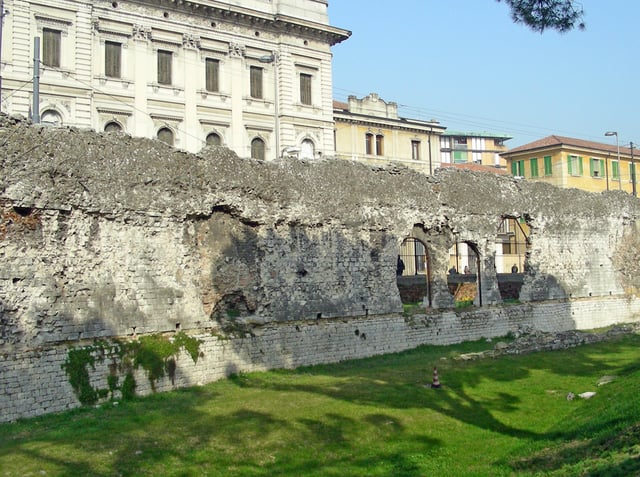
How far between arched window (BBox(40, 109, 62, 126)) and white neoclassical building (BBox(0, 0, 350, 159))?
0.04 meters

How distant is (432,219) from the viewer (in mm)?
18875

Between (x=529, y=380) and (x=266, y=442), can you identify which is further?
(x=529, y=380)

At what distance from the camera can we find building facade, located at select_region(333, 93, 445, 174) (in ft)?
148

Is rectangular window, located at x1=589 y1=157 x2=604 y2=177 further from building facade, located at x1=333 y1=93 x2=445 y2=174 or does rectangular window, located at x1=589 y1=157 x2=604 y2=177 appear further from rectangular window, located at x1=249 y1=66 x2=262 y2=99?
rectangular window, located at x1=249 y1=66 x2=262 y2=99

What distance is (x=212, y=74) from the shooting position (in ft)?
119

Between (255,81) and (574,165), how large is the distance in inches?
920

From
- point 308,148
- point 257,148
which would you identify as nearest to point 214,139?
point 257,148

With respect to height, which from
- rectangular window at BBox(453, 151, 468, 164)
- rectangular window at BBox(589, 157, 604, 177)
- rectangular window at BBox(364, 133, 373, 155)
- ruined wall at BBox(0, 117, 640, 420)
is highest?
rectangular window at BBox(453, 151, 468, 164)

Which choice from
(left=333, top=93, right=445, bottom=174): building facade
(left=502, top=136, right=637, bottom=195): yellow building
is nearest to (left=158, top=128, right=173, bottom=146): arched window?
(left=333, top=93, right=445, bottom=174): building facade

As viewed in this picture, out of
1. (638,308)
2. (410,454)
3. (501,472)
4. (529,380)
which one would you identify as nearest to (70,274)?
(410,454)

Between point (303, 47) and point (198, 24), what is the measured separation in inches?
242

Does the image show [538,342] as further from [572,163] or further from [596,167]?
[596,167]

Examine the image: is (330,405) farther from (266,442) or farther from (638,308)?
(638,308)

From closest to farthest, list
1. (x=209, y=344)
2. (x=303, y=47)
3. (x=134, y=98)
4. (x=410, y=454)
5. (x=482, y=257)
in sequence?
(x=410, y=454) < (x=209, y=344) < (x=482, y=257) < (x=134, y=98) < (x=303, y=47)
